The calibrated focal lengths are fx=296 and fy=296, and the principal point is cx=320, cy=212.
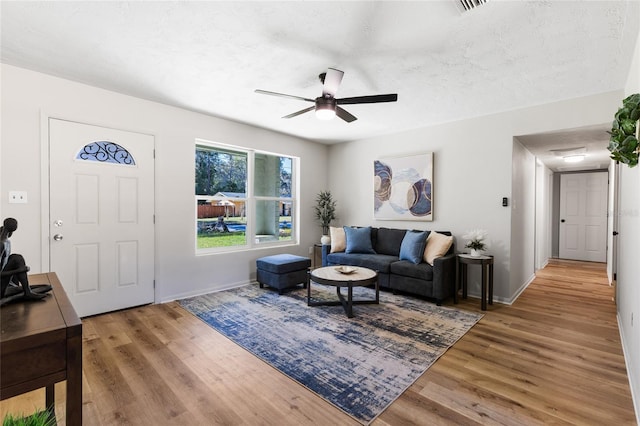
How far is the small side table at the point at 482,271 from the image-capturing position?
3.57 meters

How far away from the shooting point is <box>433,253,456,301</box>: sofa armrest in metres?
3.66

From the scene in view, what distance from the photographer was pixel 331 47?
238cm

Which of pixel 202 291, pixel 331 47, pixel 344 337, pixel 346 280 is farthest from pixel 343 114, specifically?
pixel 202 291

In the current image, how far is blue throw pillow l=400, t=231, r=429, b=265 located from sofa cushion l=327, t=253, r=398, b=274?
0.19 m

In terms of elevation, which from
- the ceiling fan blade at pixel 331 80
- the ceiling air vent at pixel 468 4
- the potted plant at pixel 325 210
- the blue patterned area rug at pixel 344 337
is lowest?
the blue patterned area rug at pixel 344 337

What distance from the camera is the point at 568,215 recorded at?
721cm

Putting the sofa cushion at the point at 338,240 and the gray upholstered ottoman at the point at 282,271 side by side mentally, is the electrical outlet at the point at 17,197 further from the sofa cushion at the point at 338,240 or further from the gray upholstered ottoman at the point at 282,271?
the sofa cushion at the point at 338,240

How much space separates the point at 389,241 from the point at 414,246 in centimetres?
66

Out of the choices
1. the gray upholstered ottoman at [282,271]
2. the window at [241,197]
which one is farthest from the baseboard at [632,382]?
the window at [241,197]

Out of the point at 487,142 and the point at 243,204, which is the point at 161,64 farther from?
the point at 487,142

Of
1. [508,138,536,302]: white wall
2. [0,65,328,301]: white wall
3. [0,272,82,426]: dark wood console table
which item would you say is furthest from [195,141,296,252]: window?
[508,138,536,302]: white wall

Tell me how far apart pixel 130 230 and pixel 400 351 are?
10.7 ft

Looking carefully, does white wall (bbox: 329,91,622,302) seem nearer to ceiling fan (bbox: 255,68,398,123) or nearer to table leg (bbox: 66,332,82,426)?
ceiling fan (bbox: 255,68,398,123)

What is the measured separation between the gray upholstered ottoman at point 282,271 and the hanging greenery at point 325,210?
1371 millimetres
